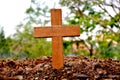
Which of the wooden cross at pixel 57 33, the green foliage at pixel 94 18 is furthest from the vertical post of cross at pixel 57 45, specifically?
the green foliage at pixel 94 18

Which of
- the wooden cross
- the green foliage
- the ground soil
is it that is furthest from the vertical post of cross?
the green foliage

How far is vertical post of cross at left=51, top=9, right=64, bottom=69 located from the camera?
206 inches

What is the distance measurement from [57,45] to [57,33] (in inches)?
6.1

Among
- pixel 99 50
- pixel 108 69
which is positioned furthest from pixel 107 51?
pixel 108 69

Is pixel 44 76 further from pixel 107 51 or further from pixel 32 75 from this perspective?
pixel 107 51

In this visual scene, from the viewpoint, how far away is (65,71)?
17.2 ft

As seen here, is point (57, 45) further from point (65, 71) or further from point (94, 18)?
point (94, 18)

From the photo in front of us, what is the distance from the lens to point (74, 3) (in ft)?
36.0

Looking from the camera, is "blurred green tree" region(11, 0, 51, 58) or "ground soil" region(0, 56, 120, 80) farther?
"blurred green tree" region(11, 0, 51, 58)

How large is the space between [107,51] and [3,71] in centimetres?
841

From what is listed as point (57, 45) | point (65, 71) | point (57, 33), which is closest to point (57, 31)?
point (57, 33)

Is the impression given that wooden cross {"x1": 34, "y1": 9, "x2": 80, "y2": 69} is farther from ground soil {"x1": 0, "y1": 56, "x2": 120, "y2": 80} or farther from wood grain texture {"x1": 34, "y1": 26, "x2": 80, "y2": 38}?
ground soil {"x1": 0, "y1": 56, "x2": 120, "y2": 80}

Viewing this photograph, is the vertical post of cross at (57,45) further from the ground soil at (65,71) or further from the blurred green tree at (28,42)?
the blurred green tree at (28,42)

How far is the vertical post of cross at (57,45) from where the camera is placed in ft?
17.1
